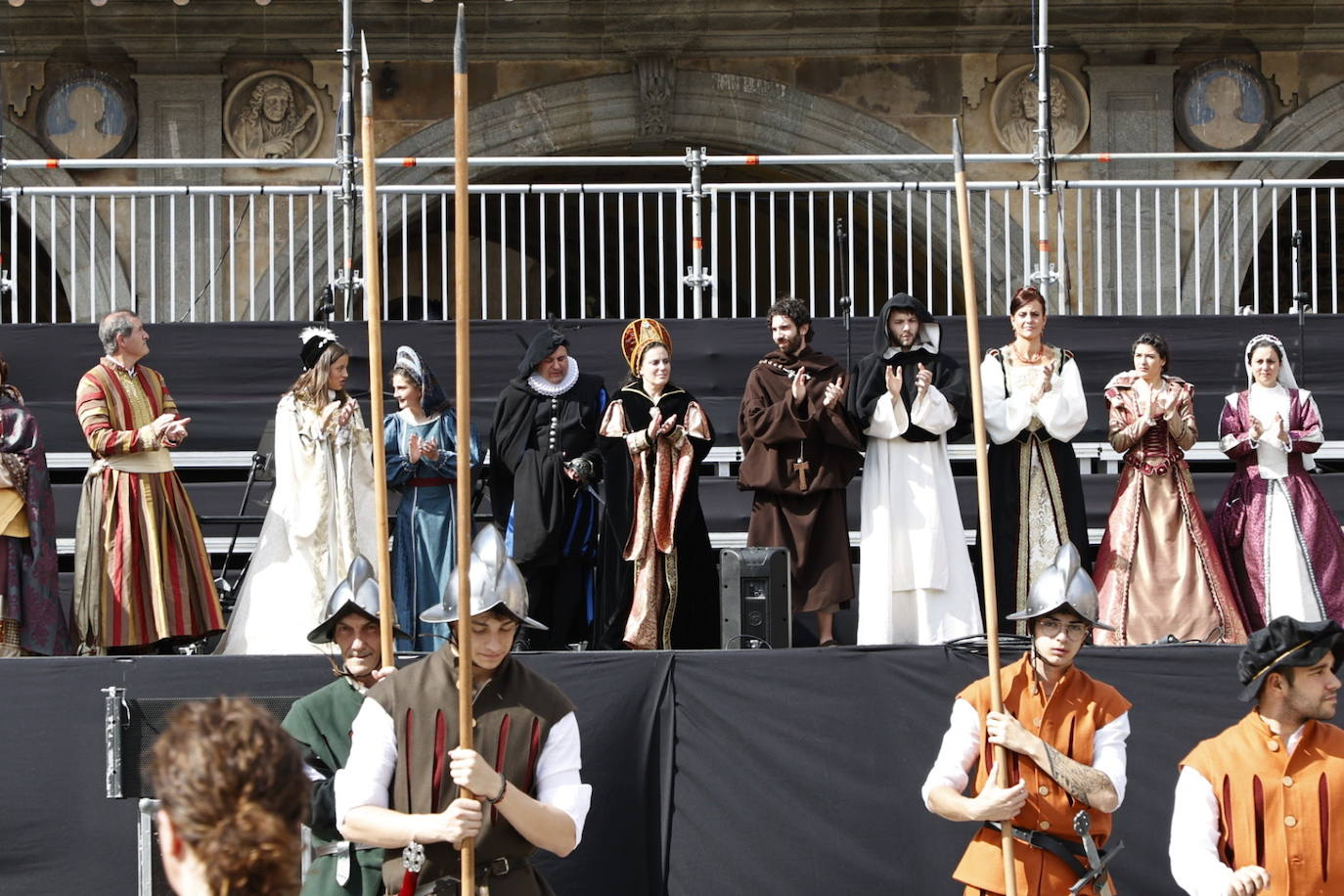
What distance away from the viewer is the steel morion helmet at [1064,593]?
4.77 metres

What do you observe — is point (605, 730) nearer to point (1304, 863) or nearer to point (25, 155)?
point (1304, 863)

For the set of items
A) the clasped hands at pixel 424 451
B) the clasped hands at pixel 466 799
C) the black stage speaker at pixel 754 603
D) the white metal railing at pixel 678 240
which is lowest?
the clasped hands at pixel 466 799

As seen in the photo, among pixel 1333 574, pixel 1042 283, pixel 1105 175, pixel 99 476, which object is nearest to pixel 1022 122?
pixel 1105 175

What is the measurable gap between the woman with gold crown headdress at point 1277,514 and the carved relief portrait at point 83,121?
6381 mm

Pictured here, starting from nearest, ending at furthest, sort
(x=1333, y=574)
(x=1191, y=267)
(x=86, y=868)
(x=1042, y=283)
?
(x=86, y=868) → (x=1333, y=574) → (x=1042, y=283) → (x=1191, y=267)

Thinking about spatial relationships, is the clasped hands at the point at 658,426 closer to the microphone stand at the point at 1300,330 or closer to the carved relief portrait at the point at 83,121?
the microphone stand at the point at 1300,330

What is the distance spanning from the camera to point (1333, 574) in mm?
6805

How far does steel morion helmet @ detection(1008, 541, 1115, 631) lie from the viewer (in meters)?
4.77

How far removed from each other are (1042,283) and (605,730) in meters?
4.08

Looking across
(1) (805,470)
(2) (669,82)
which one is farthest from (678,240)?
(1) (805,470)

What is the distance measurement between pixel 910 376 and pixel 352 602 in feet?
7.95

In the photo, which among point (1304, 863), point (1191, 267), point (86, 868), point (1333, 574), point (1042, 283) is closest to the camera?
point (1304, 863)

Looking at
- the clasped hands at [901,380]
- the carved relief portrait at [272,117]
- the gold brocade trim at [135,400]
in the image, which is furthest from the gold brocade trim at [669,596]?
the carved relief portrait at [272,117]

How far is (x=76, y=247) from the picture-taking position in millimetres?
10664
